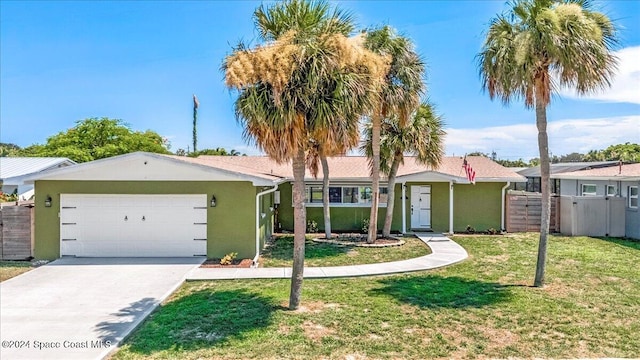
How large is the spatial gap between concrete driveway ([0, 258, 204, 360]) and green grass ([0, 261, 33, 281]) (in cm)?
37

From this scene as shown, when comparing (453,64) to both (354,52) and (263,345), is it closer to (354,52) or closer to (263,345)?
(354,52)

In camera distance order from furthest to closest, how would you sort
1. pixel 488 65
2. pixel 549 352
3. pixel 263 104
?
pixel 488 65 → pixel 263 104 → pixel 549 352

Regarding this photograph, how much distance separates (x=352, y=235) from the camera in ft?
56.2

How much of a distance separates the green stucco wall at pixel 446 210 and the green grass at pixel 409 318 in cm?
764

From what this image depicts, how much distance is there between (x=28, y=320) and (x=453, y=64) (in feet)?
51.5

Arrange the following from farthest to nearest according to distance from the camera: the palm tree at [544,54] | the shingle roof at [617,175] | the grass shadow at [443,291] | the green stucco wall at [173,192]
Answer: the shingle roof at [617,175], the green stucco wall at [173,192], the palm tree at [544,54], the grass shadow at [443,291]

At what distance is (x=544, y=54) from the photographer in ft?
28.0

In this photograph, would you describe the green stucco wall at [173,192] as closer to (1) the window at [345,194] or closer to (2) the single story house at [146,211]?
(2) the single story house at [146,211]

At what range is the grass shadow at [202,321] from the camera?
6105mm

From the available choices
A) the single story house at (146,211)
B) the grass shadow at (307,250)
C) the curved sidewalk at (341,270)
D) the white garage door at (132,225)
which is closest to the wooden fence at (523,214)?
the curved sidewalk at (341,270)

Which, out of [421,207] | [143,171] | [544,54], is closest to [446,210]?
[421,207]

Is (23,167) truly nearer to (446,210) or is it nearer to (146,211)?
(146,211)

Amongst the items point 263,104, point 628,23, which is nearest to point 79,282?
point 263,104

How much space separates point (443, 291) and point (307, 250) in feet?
19.7
